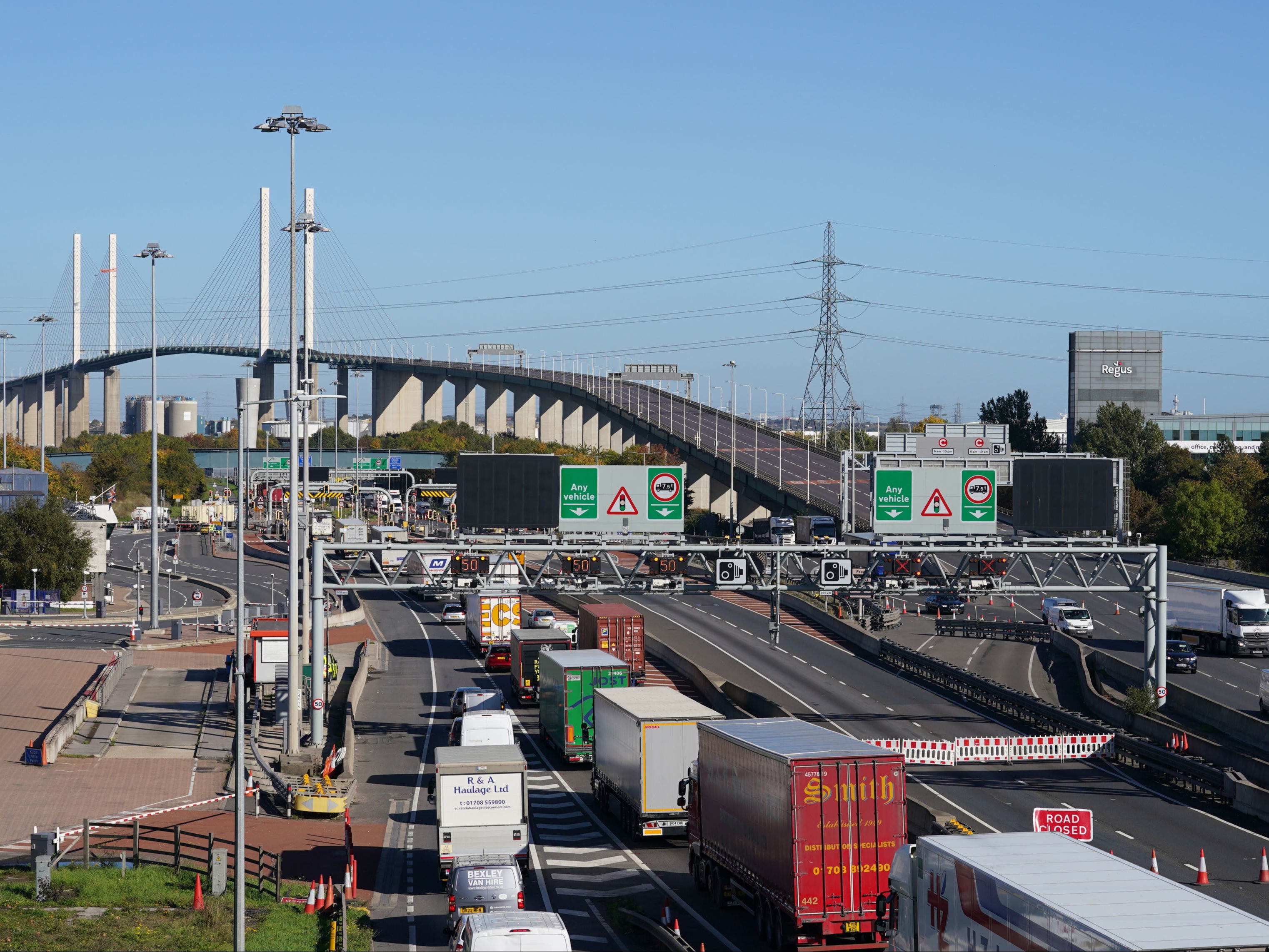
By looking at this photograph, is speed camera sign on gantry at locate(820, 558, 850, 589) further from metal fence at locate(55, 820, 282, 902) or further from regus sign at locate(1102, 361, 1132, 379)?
regus sign at locate(1102, 361, 1132, 379)

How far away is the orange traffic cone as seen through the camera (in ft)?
83.3

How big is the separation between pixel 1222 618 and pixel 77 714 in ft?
167

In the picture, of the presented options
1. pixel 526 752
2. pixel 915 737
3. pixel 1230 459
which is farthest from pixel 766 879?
pixel 1230 459

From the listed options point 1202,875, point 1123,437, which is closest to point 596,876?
point 1202,875

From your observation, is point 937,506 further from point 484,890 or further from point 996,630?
point 996,630

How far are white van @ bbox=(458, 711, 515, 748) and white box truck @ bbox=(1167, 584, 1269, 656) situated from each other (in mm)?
39604

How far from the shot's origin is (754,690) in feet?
183

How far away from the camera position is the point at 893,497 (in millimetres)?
45125

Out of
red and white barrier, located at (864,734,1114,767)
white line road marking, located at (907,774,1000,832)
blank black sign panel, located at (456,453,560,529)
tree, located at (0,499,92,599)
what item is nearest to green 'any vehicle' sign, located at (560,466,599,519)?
blank black sign panel, located at (456,453,560,529)

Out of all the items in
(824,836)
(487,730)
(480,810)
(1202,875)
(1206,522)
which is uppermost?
(1206,522)

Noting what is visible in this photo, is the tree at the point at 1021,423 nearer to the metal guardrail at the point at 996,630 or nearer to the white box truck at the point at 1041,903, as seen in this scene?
the metal guardrail at the point at 996,630

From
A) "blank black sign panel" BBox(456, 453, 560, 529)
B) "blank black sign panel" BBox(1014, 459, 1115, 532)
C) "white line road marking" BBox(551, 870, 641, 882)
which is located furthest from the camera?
"blank black sign panel" BBox(1014, 459, 1115, 532)

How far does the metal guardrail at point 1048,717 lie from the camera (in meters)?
36.3

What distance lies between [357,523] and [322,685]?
43402mm
